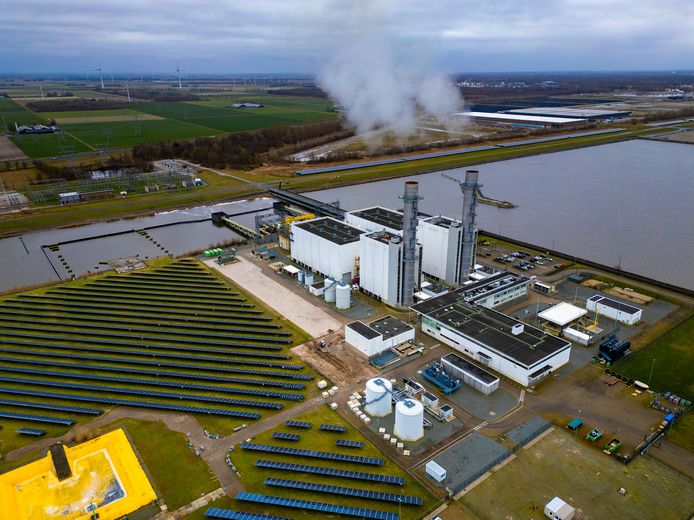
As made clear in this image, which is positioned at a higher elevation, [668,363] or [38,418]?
[668,363]

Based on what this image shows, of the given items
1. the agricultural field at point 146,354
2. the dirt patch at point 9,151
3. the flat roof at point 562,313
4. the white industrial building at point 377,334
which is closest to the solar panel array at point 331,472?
the agricultural field at point 146,354

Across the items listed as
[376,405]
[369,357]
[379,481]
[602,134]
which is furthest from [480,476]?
[602,134]

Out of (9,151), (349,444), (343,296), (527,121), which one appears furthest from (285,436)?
(527,121)

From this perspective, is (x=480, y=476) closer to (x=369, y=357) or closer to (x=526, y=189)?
(x=369, y=357)

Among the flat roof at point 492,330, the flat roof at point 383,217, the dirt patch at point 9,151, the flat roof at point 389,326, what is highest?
the dirt patch at point 9,151

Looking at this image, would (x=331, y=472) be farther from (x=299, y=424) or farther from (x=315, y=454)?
(x=299, y=424)

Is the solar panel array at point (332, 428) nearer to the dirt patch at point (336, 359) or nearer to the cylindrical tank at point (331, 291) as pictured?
the dirt patch at point (336, 359)
